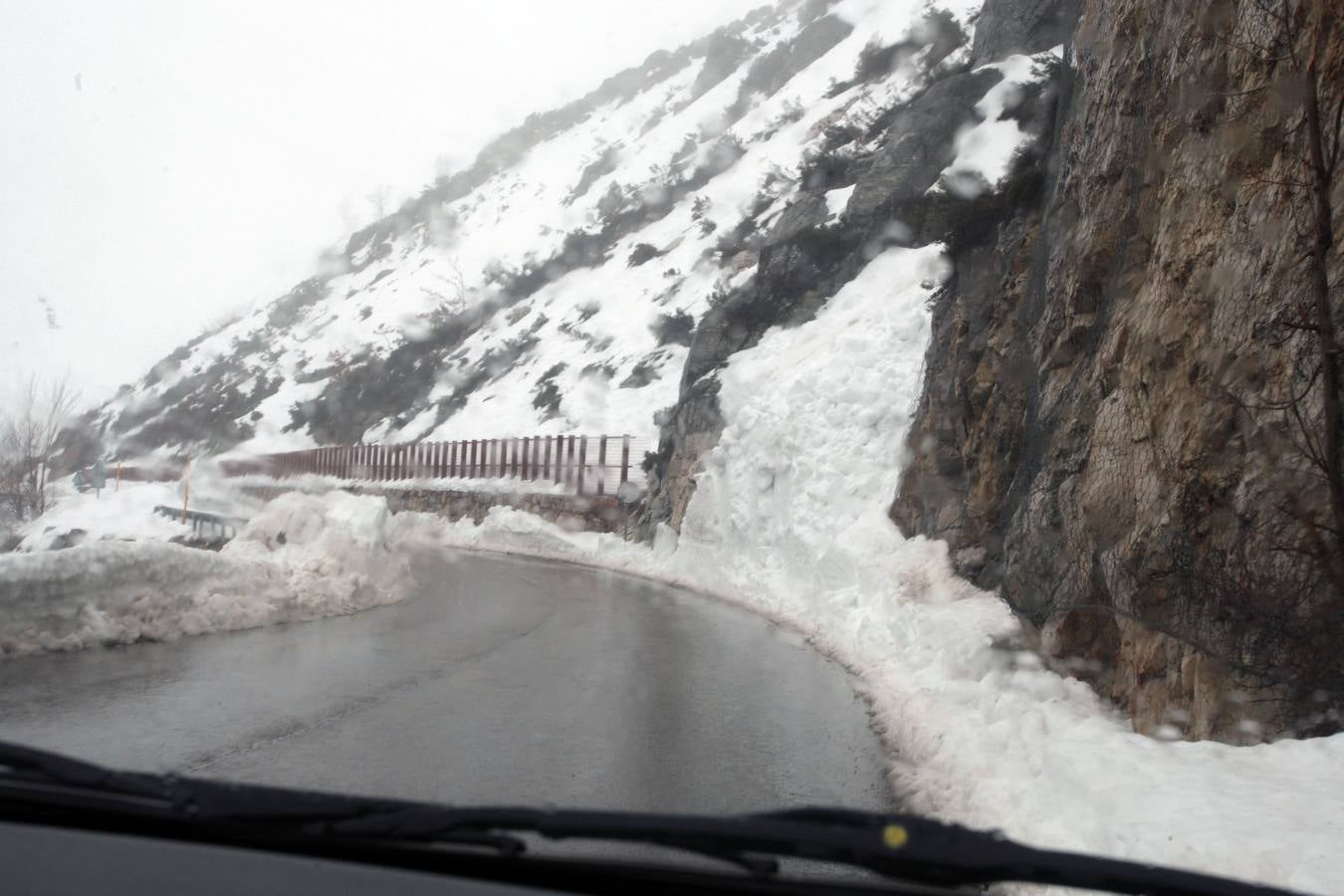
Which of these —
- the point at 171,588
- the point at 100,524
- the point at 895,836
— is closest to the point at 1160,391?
the point at 895,836

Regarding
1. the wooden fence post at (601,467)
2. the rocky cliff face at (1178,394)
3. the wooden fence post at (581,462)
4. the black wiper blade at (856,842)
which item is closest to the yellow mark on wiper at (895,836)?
the black wiper blade at (856,842)

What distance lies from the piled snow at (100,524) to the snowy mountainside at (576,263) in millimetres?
16349

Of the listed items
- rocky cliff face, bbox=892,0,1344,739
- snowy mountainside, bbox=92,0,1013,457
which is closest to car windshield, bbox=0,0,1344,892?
rocky cliff face, bbox=892,0,1344,739

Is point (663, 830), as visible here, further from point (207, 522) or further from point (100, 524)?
point (207, 522)

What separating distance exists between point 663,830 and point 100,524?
2218cm

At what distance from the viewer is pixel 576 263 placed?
6378 centimetres

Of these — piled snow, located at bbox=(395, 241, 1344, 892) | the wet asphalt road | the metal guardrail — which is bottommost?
the metal guardrail

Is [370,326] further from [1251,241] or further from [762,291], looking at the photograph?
[1251,241]

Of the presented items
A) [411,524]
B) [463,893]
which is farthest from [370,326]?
[463,893]

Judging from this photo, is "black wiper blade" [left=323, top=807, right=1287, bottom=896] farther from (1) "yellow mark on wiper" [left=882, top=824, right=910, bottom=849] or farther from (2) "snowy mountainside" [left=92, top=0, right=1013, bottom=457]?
(2) "snowy mountainside" [left=92, top=0, right=1013, bottom=457]

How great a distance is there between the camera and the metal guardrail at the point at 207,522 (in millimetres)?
22000

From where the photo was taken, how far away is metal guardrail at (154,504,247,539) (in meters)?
22.0

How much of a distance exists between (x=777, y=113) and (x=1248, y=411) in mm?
56141

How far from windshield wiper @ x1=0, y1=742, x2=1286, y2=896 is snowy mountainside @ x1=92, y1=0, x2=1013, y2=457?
17384 mm
